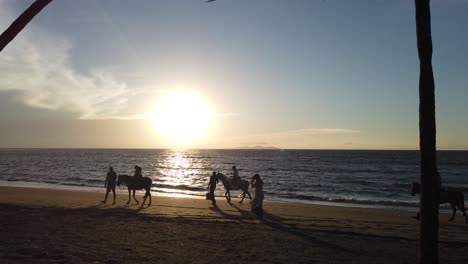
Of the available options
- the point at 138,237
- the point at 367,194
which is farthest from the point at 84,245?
the point at 367,194

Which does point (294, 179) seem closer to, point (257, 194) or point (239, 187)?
point (239, 187)

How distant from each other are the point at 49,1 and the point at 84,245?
7639mm

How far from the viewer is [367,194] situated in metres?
37.7

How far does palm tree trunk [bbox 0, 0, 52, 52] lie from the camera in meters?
4.50

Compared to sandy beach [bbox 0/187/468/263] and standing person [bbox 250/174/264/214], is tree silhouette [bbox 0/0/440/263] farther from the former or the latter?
standing person [bbox 250/174/264/214]

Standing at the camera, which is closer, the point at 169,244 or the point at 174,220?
the point at 169,244

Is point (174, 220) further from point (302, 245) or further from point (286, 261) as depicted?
point (286, 261)

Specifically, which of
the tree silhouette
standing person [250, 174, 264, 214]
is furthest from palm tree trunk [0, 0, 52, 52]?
standing person [250, 174, 264, 214]

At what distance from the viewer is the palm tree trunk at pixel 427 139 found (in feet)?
21.2

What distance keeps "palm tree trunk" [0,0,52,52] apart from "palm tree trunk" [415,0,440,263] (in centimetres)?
563

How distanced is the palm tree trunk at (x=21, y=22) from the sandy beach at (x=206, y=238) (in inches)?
241

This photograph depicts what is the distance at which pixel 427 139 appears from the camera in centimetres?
647

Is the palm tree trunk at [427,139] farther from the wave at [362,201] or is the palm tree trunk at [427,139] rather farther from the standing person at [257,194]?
the wave at [362,201]

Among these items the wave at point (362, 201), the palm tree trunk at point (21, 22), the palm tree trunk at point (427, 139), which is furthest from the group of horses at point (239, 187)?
the palm tree trunk at point (21, 22)
